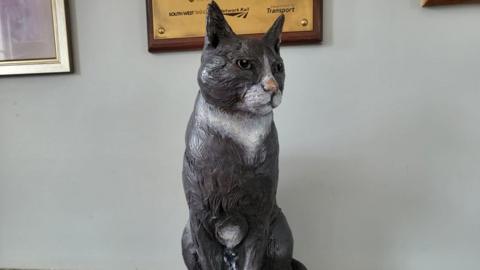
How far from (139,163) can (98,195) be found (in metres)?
0.14

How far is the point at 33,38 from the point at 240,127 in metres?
0.68

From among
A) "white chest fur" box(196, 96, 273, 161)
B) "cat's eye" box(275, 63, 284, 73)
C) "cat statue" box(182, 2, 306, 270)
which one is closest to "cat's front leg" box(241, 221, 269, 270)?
"cat statue" box(182, 2, 306, 270)

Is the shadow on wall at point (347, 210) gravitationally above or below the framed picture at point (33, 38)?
below

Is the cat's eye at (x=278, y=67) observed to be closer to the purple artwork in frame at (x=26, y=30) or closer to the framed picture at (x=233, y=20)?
the framed picture at (x=233, y=20)

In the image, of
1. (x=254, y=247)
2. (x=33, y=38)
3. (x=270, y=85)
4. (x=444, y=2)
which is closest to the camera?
(x=270, y=85)

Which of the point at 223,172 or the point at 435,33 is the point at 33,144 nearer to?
the point at 223,172

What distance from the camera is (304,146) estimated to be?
918 mm

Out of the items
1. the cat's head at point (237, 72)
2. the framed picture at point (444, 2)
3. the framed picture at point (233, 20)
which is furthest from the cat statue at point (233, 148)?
the framed picture at point (444, 2)

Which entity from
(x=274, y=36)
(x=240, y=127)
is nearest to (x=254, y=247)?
(x=240, y=127)

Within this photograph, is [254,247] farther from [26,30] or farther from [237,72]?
[26,30]

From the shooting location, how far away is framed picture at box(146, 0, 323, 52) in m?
0.87

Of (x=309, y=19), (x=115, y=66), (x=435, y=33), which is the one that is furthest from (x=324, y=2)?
(x=115, y=66)

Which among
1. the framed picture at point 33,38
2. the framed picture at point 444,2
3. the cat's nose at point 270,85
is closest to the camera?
the cat's nose at point 270,85

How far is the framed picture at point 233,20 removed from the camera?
2.85 feet
